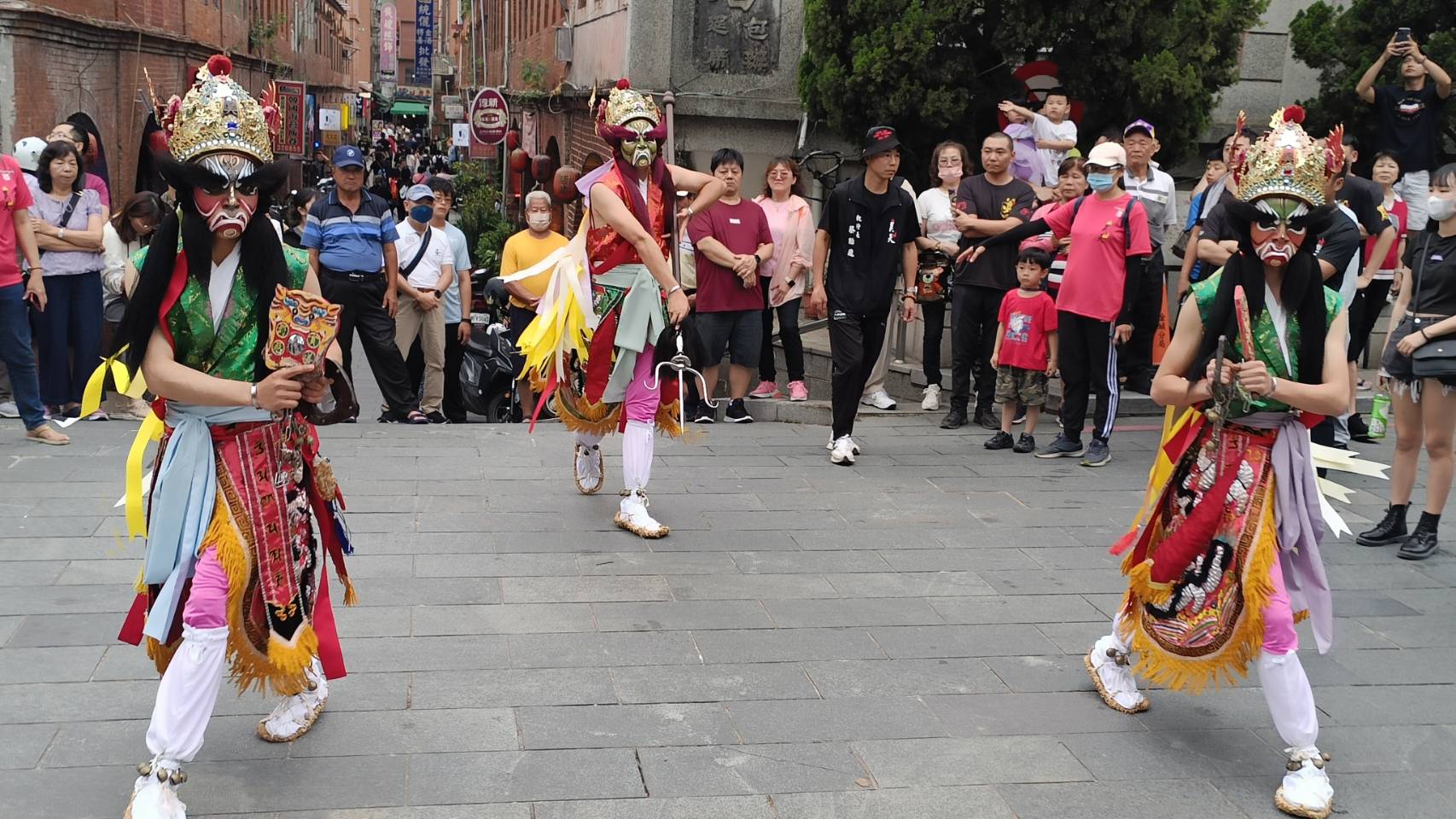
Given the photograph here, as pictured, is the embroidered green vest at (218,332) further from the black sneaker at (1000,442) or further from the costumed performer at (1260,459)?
the black sneaker at (1000,442)

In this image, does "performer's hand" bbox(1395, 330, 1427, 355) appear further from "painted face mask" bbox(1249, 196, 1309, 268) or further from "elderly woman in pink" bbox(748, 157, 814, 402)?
"elderly woman in pink" bbox(748, 157, 814, 402)

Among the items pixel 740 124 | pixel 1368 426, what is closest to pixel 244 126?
pixel 1368 426

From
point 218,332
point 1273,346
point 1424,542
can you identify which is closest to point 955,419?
point 1424,542

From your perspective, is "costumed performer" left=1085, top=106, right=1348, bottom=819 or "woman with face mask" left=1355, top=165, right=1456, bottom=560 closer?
"costumed performer" left=1085, top=106, right=1348, bottom=819

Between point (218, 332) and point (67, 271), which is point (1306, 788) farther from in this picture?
point (67, 271)

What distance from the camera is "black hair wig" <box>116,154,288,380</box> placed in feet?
12.6

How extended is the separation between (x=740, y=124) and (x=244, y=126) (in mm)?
12273

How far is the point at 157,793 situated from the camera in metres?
3.69

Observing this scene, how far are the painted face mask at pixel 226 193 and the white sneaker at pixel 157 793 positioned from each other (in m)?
1.45

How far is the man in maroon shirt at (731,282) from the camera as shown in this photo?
9961 mm

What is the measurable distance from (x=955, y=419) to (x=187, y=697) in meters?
6.87

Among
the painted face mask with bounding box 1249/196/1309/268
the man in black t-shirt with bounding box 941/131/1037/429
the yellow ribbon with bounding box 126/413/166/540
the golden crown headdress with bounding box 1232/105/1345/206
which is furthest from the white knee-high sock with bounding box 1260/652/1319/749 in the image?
the man in black t-shirt with bounding box 941/131/1037/429

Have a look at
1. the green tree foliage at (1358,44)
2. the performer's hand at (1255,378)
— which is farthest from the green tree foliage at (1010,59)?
the performer's hand at (1255,378)

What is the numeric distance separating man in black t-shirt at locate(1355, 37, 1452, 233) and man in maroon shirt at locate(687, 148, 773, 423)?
544 cm
